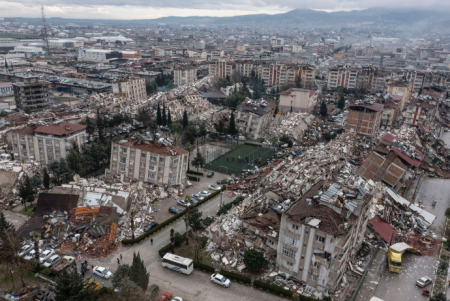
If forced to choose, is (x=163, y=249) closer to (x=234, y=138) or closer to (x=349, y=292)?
(x=349, y=292)

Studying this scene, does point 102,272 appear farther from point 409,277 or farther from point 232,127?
point 232,127

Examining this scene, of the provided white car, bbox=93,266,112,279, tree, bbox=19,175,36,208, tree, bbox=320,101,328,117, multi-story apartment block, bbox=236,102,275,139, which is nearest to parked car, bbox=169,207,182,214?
white car, bbox=93,266,112,279

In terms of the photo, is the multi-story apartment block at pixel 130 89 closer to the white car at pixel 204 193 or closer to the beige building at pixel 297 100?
the beige building at pixel 297 100

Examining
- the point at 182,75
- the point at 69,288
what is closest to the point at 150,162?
the point at 69,288

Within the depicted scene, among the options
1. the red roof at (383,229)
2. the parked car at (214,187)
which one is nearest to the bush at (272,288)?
the red roof at (383,229)

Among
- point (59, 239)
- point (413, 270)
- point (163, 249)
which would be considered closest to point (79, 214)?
point (59, 239)

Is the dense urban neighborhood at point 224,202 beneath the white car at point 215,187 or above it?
above
